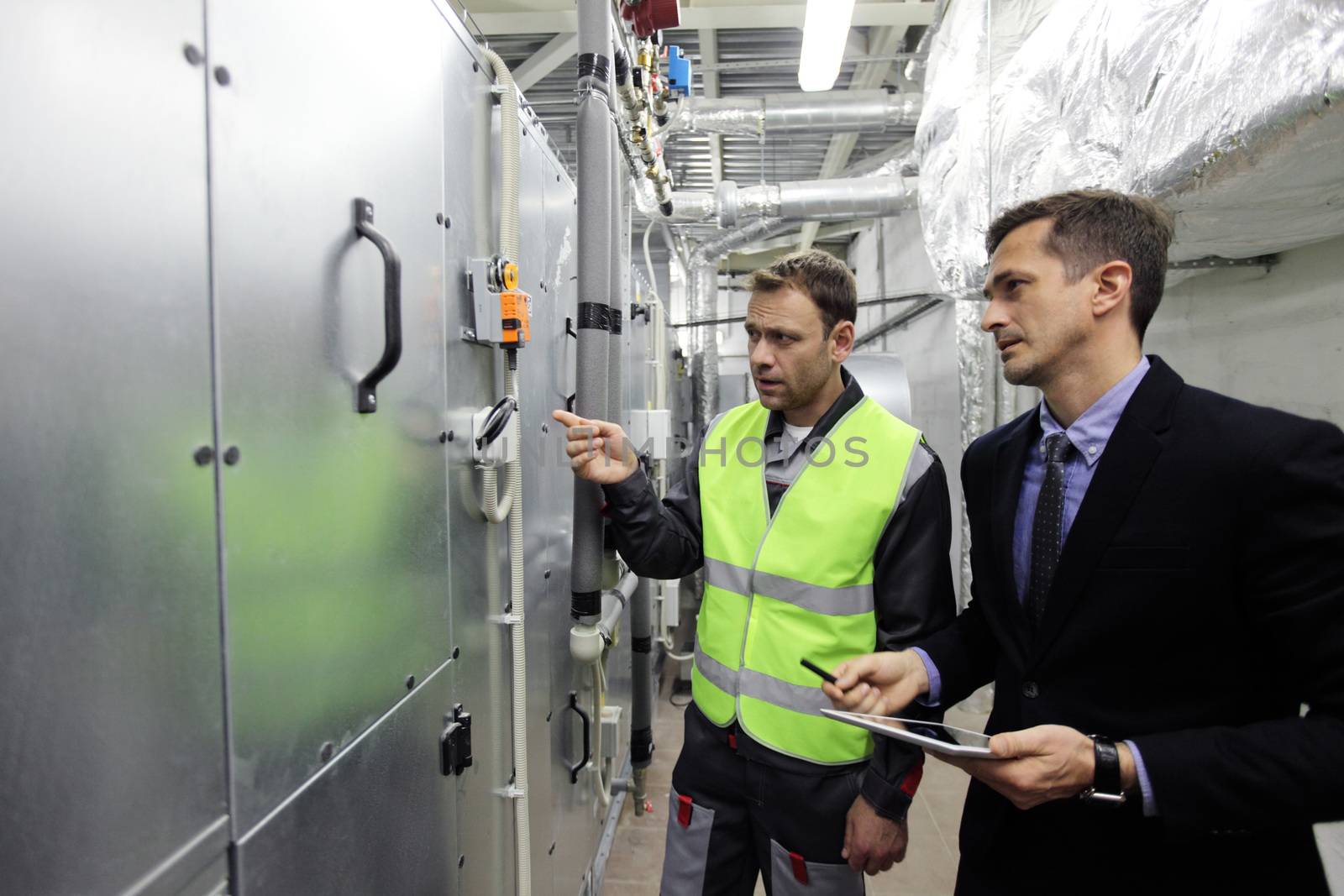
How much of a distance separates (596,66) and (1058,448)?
0.96m

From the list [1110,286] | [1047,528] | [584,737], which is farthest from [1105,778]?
[584,737]

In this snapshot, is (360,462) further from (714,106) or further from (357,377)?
(714,106)

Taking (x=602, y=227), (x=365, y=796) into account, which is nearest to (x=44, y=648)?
(x=365, y=796)

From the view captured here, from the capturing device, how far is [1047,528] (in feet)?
2.86

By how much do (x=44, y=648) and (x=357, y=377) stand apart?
39 cm

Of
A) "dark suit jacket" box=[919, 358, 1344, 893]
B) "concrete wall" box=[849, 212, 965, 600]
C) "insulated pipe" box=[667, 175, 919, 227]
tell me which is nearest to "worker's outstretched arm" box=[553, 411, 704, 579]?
"dark suit jacket" box=[919, 358, 1344, 893]

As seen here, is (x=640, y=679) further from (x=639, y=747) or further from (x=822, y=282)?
(x=822, y=282)

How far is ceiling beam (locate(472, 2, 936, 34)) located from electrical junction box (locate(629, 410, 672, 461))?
1442mm

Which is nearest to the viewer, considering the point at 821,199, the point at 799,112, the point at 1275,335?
the point at 1275,335

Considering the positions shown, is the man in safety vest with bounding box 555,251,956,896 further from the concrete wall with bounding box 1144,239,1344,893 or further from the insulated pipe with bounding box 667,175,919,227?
the insulated pipe with bounding box 667,175,919,227

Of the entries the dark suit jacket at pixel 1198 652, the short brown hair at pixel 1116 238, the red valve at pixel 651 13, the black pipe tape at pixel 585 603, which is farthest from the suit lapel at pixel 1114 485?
the red valve at pixel 651 13

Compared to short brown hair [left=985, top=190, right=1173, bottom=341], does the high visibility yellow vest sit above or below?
below

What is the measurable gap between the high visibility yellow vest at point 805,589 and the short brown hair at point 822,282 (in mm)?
183

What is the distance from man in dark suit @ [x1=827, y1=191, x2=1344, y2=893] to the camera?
2.25ft
